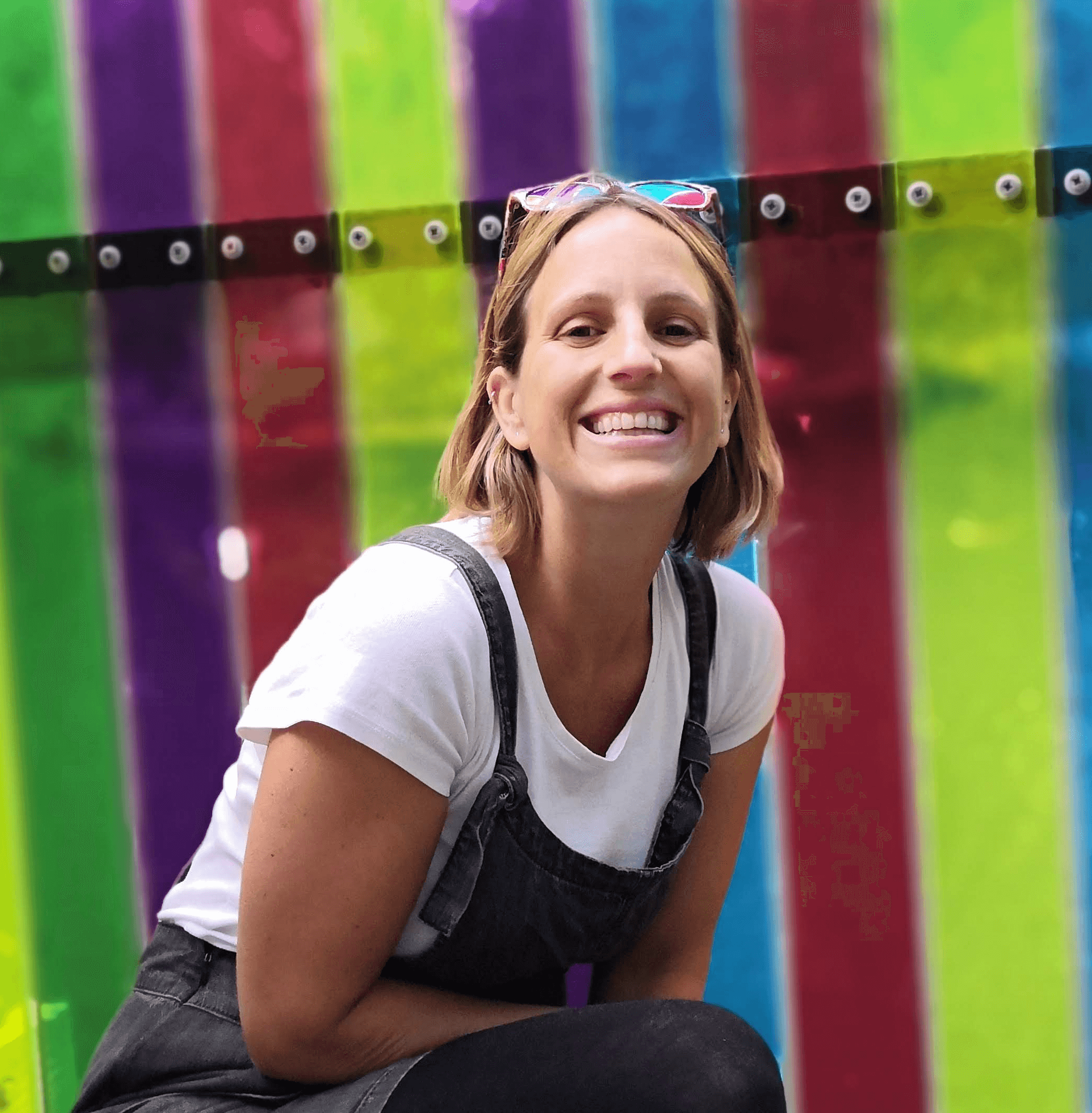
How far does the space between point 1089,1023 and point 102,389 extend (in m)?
1.31

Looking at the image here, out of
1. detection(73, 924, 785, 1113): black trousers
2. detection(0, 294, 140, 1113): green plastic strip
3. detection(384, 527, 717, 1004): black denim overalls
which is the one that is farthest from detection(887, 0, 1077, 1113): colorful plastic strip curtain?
detection(0, 294, 140, 1113): green plastic strip

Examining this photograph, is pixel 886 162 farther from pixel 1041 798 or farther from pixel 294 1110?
pixel 294 1110

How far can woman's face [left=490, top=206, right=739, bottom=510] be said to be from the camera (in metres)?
1.03

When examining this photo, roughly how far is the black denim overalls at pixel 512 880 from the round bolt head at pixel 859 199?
23.0 inches

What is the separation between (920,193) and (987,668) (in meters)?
0.50

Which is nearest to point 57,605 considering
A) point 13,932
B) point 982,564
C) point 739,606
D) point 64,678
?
point 64,678

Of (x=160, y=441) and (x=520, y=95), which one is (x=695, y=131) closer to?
(x=520, y=95)

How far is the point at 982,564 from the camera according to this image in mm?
1404

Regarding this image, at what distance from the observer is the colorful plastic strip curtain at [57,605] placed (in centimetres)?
158

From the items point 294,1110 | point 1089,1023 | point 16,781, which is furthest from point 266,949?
point 1089,1023

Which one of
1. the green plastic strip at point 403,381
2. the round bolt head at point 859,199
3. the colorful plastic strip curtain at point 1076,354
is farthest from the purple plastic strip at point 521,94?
the colorful plastic strip curtain at point 1076,354

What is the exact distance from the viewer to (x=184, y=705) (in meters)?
1.57

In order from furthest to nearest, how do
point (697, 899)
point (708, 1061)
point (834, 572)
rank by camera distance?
1. point (834, 572)
2. point (697, 899)
3. point (708, 1061)

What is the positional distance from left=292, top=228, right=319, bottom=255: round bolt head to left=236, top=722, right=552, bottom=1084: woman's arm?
2.35 ft
